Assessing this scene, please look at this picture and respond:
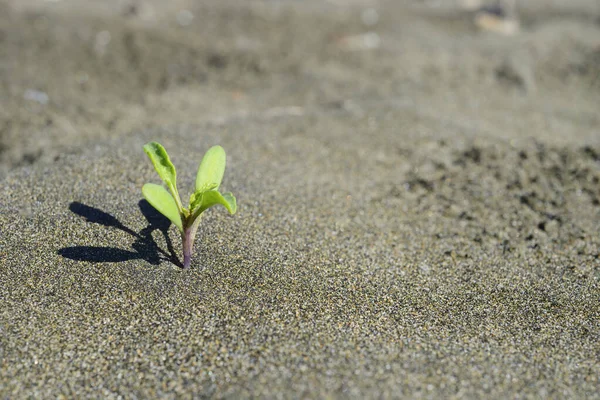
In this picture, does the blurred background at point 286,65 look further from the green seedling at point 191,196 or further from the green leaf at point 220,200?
the green leaf at point 220,200

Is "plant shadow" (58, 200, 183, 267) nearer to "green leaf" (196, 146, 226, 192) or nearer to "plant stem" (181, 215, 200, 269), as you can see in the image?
"plant stem" (181, 215, 200, 269)

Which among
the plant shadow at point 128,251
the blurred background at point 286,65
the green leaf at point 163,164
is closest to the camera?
the green leaf at point 163,164

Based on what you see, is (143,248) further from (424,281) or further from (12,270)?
(424,281)

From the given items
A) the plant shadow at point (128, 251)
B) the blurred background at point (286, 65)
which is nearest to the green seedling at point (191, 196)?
the plant shadow at point (128, 251)

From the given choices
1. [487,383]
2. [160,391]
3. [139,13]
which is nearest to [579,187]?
[487,383]

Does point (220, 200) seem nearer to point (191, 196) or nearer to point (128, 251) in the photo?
point (191, 196)

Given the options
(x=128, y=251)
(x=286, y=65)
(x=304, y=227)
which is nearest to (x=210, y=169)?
(x=128, y=251)
